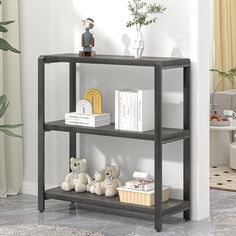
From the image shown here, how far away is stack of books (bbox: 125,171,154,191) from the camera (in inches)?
174

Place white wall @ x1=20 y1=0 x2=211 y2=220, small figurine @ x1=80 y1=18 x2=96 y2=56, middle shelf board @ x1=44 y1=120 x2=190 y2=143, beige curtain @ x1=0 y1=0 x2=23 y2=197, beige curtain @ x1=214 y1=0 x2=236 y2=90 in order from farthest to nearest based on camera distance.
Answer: beige curtain @ x1=214 y1=0 x2=236 y2=90 → beige curtain @ x1=0 y1=0 x2=23 y2=197 → small figurine @ x1=80 y1=18 x2=96 y2=56 → white wall @ x1=20 y1=0 x2=211 y2=220 → middle shelf board @ x1=44 y1=120 x2=190 y2=143

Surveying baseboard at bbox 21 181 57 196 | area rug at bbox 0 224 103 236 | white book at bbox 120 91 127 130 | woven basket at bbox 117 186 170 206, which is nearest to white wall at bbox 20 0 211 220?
baseboard at bbox 21 181 57 196

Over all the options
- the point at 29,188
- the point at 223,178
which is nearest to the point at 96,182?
the point at 29,188

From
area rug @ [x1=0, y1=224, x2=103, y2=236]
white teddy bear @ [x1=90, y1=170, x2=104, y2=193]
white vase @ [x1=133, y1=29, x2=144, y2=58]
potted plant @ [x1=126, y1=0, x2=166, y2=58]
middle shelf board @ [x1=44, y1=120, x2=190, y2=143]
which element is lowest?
area rug @ [x1=0, y1=224, x2=103, y2=236]

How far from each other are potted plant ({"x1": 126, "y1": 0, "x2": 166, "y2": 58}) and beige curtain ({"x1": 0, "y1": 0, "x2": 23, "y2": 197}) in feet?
3.05

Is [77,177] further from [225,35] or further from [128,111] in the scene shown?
[225,35]

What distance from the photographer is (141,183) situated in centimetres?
447

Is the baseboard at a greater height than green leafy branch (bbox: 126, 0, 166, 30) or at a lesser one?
lesser

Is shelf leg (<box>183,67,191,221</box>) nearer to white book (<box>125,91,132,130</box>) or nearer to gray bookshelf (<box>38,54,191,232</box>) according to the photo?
gray bookshelf (<box>38,54,191,232</box>)

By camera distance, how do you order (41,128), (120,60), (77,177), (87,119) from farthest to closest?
(77,177) < (41,128) < (87,119) < (120,60)

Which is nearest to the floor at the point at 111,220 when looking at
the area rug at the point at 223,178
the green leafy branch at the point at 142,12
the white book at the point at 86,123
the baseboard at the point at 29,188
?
the baseboard at the point at 29,188

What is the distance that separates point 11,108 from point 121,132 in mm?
1119

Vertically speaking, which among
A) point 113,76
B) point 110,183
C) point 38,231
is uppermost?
point 113,76

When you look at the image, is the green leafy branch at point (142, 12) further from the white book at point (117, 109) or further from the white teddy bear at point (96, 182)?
the white teddy bear at point (96, 182)
